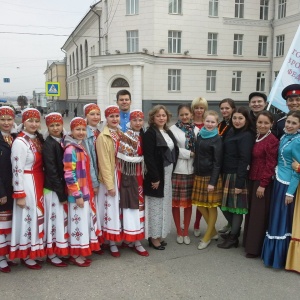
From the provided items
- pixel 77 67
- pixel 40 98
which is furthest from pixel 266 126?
pixel 40 98

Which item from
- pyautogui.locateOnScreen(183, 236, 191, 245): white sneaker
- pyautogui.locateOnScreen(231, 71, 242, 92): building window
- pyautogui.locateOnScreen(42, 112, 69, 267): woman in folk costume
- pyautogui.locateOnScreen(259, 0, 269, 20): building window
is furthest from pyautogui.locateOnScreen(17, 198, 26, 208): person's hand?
pyautogui.locateOnScreen(259, 0, 269, 20): building window

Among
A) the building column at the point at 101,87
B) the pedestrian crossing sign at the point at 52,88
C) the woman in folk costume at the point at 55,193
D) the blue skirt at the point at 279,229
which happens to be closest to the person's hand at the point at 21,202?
the woman in folk costume at the point at 55,193

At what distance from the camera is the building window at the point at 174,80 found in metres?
26.7

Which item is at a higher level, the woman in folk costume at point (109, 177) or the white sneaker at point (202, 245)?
the woman in folk costume at point (109, 177)

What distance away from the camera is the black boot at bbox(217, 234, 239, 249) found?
4.37 m

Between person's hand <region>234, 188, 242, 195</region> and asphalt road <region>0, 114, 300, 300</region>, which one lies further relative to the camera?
person's hand <region>234, 188, 242, 195</region>

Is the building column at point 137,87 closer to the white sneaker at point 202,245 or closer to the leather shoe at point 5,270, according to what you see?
the white sneaker at point 202,245

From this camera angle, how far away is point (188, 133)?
14.3 feet

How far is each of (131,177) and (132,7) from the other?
25.0 metres

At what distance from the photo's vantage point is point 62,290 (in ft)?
10.7

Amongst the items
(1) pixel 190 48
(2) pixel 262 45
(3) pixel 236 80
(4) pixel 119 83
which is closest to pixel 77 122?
(4) pixel 119 83

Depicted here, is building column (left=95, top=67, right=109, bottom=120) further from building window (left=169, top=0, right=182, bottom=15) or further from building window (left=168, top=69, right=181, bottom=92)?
building window (left=169, top=0, right=182, bottom=15)

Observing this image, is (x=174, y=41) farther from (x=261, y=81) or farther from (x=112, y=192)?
(x=112, y=192)

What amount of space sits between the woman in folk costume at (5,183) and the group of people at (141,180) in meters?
0.01
